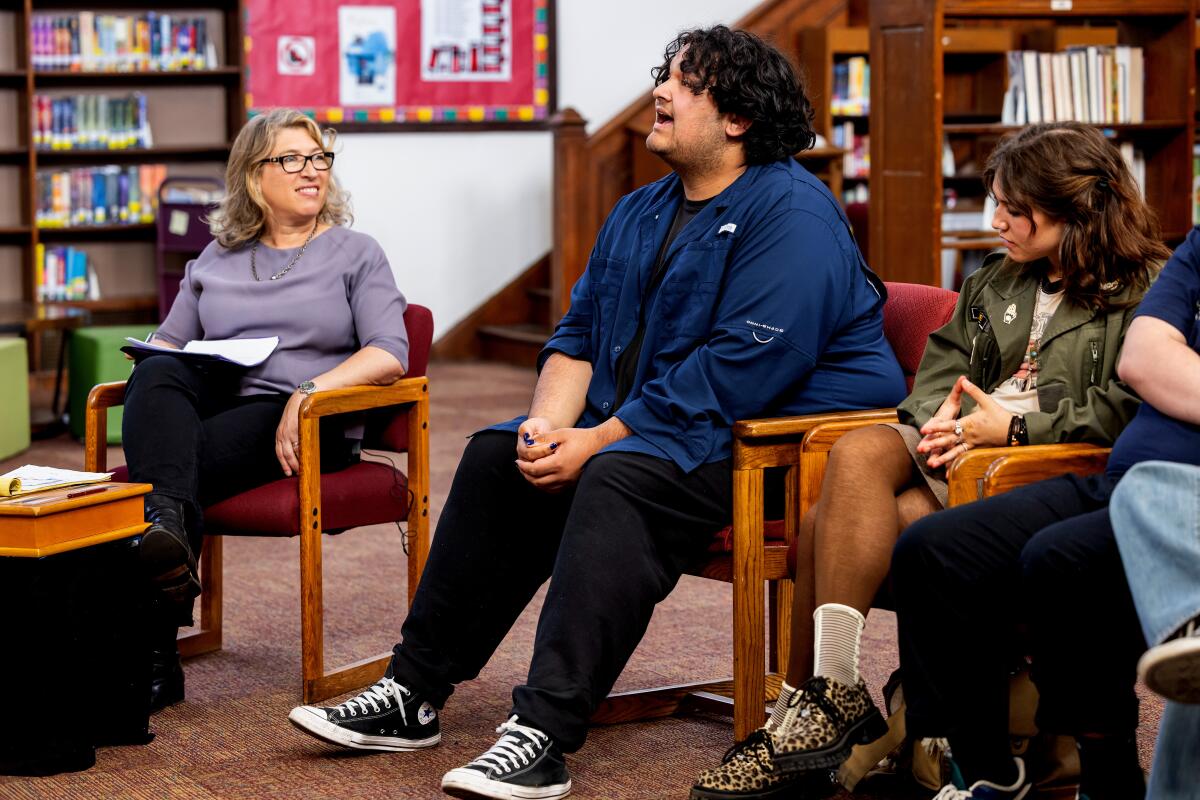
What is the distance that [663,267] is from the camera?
8.67 feet

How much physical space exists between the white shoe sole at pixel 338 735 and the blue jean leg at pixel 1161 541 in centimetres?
122

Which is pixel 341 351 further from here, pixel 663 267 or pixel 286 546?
pixel 286 546

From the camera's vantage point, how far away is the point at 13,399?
219 inches

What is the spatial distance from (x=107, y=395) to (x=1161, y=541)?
6.53 feet

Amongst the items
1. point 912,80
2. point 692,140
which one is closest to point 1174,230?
point 912,80

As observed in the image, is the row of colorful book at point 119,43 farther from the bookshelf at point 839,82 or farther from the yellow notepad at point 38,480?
the yellow notepad at point 38,480

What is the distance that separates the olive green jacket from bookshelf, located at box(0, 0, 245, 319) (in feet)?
18.2

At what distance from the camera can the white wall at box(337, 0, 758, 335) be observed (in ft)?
26.8

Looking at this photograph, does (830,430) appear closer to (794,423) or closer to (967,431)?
(794,423)

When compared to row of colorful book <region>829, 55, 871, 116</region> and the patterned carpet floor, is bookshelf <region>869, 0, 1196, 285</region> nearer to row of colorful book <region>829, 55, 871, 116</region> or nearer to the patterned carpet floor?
row of colorful book <region>829, 55, 871, 116</region>

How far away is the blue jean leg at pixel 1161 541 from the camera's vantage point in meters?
1.77

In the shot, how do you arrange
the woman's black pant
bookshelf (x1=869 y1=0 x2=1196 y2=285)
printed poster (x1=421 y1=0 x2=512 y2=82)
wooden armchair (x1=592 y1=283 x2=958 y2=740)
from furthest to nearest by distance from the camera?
printed poster (x1=421 y1=0 x2=512 y2=82)
bookshelf (x1=869 y1=0 x2=1196 y2=285)
wooden armchair (x1=592 y1=283 x2=958 y2=740)
the woman's black pant

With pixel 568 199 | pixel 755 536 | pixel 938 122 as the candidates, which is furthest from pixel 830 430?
pixel 568 199

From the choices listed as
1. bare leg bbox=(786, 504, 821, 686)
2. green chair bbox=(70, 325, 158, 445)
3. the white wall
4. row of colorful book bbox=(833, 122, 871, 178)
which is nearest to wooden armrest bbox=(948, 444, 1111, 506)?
bare leg bbox=(786, 504, 821, 686)
